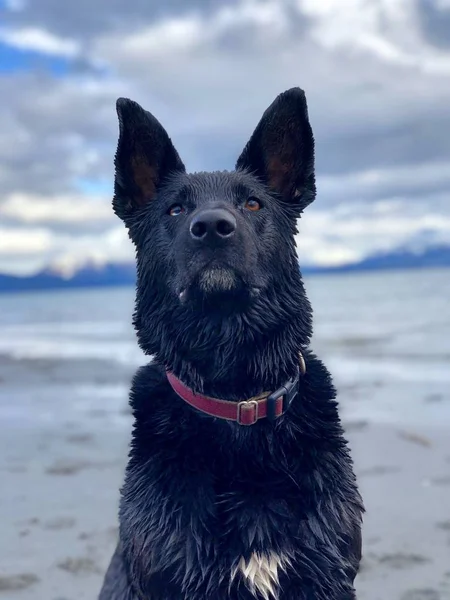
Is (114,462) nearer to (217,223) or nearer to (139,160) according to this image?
(139,160)

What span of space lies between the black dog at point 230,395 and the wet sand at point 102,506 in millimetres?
1403

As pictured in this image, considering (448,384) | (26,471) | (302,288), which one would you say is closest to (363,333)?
(448,384)

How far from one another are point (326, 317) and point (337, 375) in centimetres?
970

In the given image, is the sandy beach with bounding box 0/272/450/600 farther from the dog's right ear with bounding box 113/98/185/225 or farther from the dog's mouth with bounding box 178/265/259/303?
the dog's right ear with bounding box 113/98/185/225

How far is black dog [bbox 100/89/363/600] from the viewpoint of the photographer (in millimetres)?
2936

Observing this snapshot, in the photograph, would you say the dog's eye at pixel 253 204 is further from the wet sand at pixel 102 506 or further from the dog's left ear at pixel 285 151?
the wet sand at pixel 102 506

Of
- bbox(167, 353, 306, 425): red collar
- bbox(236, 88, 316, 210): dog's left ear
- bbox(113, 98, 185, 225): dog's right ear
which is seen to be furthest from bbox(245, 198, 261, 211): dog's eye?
bbox(167, 353, 306, 425): red collar

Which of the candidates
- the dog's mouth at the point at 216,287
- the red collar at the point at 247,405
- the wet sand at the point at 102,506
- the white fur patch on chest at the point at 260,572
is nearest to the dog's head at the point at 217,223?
the dog's mouth at the point at 216,287

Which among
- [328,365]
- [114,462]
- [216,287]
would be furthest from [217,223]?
[328,365]

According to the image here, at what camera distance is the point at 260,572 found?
2.89 metres

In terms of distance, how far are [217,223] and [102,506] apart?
337 centimetres

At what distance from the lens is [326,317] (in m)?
20.4

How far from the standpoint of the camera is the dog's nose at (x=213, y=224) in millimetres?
2852

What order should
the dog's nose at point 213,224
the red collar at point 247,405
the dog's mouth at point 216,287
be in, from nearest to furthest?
the dog's nose at point 213,224 → the dog's mouth at point 216,287 → the red collar at point 247,405
